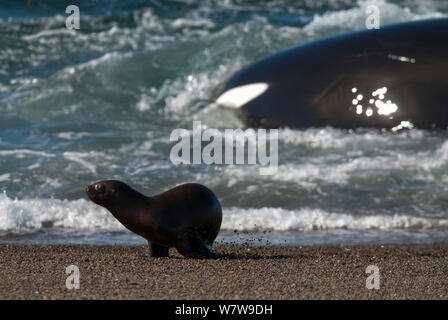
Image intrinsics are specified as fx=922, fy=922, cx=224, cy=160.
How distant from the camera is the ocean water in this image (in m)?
7.14

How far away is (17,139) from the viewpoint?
32.1 feet

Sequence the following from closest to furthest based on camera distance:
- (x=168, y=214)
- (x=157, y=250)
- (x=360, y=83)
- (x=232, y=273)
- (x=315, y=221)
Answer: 1. (x=232, y=273)
2. (x=168, y=214)
3. (x=157, y=250)
4. (x=315, y=221)
5. (x=360, y=83)

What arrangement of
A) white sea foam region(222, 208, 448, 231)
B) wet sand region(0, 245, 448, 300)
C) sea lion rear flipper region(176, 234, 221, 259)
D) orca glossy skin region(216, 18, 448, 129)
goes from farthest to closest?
orca glossy skin region(216, 18, 448, 129)
white sea foam region(222, 208, 448, 231)
sea lion rear flipper region(176, 234, 221, 259)
wet sand region(0, 245, 448, 300)

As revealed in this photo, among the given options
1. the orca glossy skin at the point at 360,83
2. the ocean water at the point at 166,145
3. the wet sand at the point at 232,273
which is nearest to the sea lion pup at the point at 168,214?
the wet sand at the point at 232,273

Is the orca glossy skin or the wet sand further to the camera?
the orca glossy skin

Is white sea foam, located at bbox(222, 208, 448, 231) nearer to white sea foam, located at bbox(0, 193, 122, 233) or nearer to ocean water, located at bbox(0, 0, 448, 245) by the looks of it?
ocean water, located at bbox(0, 0, 448, 245)

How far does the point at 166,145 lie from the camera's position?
9.58m

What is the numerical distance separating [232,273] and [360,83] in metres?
4.39

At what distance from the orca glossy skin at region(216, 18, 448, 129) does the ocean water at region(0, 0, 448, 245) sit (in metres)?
0.19

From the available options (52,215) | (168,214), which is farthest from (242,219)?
(168,214)

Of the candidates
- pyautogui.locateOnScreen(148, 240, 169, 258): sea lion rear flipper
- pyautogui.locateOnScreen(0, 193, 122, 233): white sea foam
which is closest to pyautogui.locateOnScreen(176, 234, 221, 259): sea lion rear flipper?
pyautogui.locateOnScreen(148, 240, 169, 258): sea lion rear flipper

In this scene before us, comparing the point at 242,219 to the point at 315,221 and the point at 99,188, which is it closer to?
the point at 315,221
